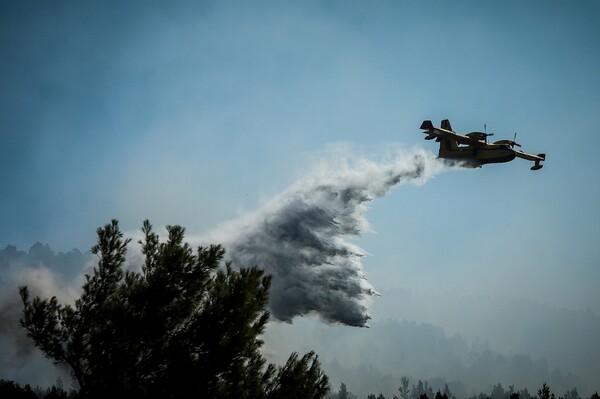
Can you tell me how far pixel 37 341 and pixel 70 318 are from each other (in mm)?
1046

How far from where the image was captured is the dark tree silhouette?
10.6 m

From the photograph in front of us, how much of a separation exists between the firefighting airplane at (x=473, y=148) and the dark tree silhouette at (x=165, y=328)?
31814 mm

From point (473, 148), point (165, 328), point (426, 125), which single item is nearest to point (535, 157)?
point (473, 148)

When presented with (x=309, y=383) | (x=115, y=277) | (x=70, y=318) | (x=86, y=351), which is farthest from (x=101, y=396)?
(x=309, y=383)

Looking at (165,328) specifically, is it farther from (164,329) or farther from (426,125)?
(426,125)

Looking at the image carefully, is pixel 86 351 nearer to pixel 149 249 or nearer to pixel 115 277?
pixel 115 277

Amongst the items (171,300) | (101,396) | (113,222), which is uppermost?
(113,222)

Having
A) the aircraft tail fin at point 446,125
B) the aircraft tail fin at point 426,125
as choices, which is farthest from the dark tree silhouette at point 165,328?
the aircraft tail fin at point 446,125

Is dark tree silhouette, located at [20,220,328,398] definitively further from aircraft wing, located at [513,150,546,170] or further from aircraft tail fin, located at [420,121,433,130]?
aircraft wing, located at [513,150,546,170]

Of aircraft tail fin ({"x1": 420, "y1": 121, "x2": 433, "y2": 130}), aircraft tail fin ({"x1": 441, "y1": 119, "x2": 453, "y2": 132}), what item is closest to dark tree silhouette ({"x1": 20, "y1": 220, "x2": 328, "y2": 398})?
aircraft tail fin ({"x1": 420, "y1": 121, "x2": 433, "y2": 130})

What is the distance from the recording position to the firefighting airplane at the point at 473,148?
37.9m

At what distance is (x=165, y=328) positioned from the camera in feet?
37.3

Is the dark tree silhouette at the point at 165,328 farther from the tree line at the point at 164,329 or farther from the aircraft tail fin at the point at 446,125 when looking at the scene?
the aircraft tail fin at the point at 446,125

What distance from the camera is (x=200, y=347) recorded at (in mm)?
11180
